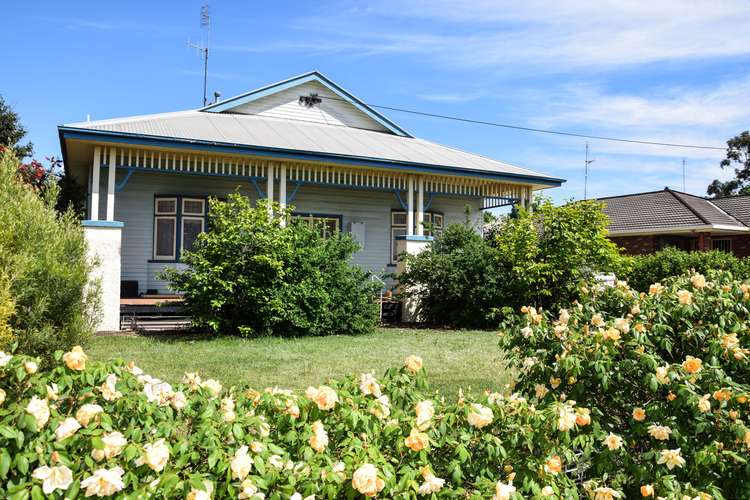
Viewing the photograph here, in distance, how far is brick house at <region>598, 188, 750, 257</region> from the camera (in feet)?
84.5

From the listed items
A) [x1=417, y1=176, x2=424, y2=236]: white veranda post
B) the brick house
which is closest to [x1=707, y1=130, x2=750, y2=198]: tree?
the brick house

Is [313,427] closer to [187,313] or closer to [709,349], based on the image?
[709,349]

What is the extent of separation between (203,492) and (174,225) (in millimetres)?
14353

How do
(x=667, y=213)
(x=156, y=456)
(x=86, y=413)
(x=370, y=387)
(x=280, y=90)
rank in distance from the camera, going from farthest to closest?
1. (x=667, y=213)
2. (x=280, y=90)
3. (x=370, y=387)
4. (x=86, y=413)
5. (x=156, y=456)

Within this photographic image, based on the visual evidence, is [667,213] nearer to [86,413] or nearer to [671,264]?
[671,264]

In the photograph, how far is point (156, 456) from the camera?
75.7 inches

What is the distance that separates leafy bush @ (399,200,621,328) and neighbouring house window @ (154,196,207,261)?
569 cm

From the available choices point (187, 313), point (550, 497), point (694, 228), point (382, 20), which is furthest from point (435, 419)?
point (694, 228)

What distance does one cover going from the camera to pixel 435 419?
2541 mm

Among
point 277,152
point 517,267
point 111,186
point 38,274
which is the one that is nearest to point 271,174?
point 277,152

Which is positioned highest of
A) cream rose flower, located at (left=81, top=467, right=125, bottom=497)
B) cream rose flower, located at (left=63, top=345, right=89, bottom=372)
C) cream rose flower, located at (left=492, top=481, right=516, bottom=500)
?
cream rose flower, located at (left=63, top=345, right=89, bottom=372)

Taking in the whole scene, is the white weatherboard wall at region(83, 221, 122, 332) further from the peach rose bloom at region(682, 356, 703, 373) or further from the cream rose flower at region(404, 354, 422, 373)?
the peach rose bloom at region(682, 356, 703, 373)

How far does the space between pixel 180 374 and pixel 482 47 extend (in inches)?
479

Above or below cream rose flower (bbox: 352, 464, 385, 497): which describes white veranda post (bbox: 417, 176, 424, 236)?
above
